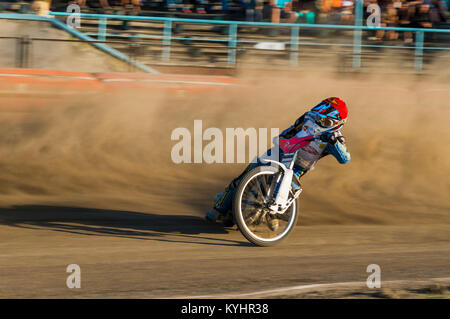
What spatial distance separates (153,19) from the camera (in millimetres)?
15070

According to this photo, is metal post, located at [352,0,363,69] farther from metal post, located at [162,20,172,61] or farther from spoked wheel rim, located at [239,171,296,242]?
spoked wheel rim, located at [239,171,296,242]

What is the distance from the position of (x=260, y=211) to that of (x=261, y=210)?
0.05 feet

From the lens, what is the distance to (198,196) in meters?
8.87

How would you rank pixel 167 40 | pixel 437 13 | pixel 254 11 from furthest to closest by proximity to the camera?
pixel 437 13 → pixel 254 11 → pixel 167 40

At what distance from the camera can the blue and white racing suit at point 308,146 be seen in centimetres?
617

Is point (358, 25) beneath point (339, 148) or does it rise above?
above

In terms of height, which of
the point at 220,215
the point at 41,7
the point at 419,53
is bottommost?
the point at 220,215

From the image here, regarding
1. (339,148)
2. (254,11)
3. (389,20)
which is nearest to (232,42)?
(254,11)

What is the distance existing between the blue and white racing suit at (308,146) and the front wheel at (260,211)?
10.5 inches

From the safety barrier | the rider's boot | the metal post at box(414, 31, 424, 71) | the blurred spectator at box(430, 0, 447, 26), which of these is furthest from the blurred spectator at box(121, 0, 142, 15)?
the rider's boot

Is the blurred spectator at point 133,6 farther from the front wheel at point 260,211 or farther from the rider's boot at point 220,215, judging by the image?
the front wheel at point 260,211

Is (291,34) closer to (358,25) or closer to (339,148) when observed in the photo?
(358,25)

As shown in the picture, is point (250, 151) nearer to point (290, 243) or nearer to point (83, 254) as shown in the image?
point (290, 243)
